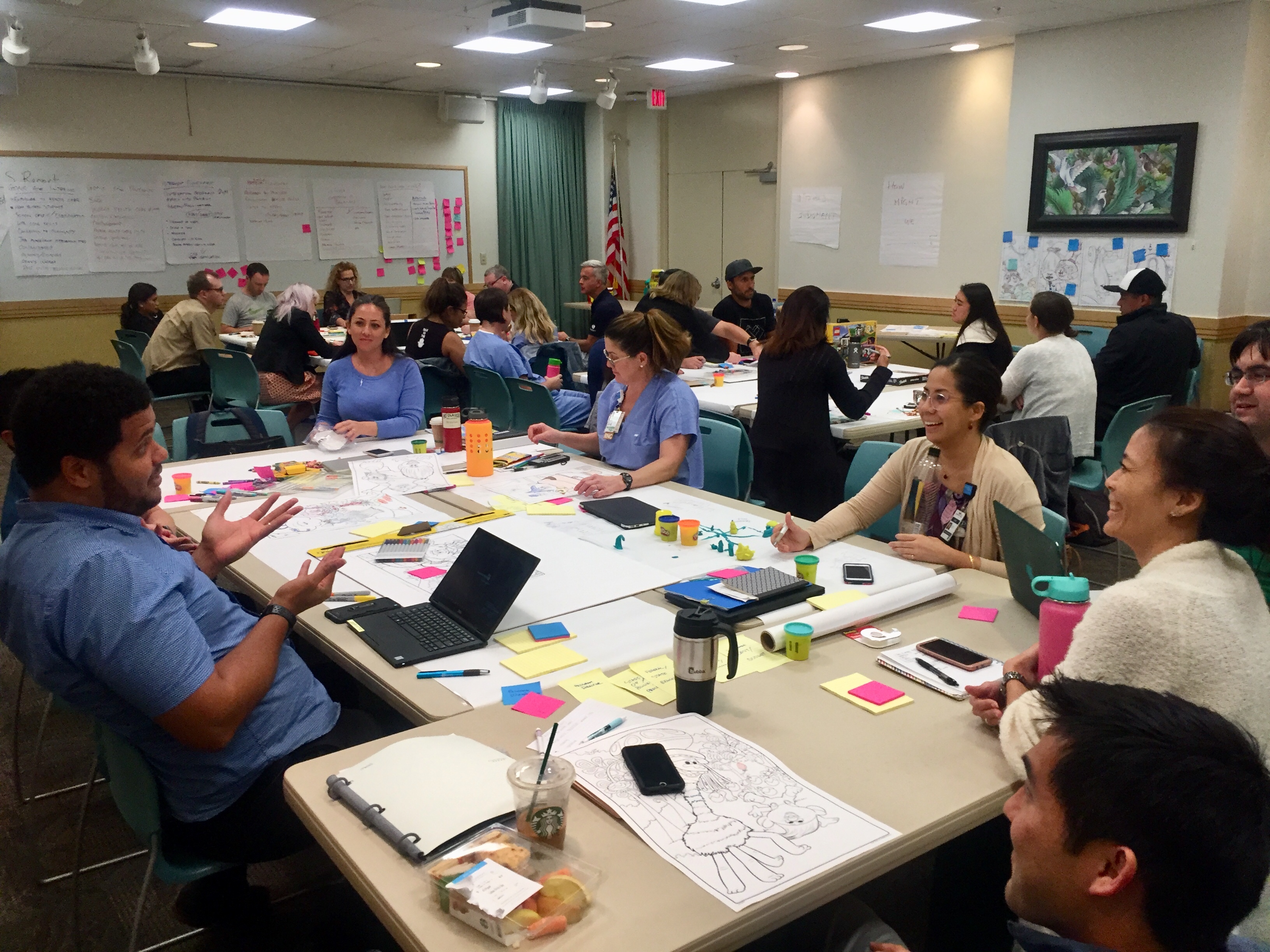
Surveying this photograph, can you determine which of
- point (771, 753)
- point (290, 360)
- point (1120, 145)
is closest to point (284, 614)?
point (771, 753)

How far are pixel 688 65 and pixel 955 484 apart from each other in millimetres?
6513

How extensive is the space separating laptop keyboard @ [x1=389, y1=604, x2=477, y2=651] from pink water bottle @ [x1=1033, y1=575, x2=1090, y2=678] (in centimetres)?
108

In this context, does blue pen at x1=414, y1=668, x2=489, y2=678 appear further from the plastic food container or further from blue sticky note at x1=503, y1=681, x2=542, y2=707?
the plastic food container

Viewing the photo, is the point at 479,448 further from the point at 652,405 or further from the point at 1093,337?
the point at 1093,337

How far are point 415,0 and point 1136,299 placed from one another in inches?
179

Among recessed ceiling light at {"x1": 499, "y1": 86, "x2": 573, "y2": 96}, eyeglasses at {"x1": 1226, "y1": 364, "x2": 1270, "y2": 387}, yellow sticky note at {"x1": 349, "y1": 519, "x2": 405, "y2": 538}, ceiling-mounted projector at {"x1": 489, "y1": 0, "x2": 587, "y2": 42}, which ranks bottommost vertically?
yellow sticky note at {"x1": 349, "y1": 519, "x2": 405, "y2": 538}

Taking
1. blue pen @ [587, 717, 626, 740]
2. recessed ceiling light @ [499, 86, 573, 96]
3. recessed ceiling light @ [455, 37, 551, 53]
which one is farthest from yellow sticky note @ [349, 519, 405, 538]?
recessed ceiling light @ [499, 86, 573, 96]

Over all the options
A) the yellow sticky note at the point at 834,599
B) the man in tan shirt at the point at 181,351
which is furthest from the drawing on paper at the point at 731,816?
the man in tan shirt at the point at 181,351

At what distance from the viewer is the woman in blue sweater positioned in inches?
155

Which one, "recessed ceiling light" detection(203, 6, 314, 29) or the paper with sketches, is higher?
"recessed ceiling light" detection(203, 6, 314, 29)

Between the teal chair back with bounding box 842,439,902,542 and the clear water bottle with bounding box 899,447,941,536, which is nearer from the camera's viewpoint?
the clear water bottle with bounding box 899,447,941,536

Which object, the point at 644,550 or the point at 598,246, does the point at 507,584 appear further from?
the point at 598,246

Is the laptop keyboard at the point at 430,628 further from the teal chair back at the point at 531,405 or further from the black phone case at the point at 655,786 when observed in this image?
the teal chair back at the point at 531,405

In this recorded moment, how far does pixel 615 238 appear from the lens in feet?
35.6
